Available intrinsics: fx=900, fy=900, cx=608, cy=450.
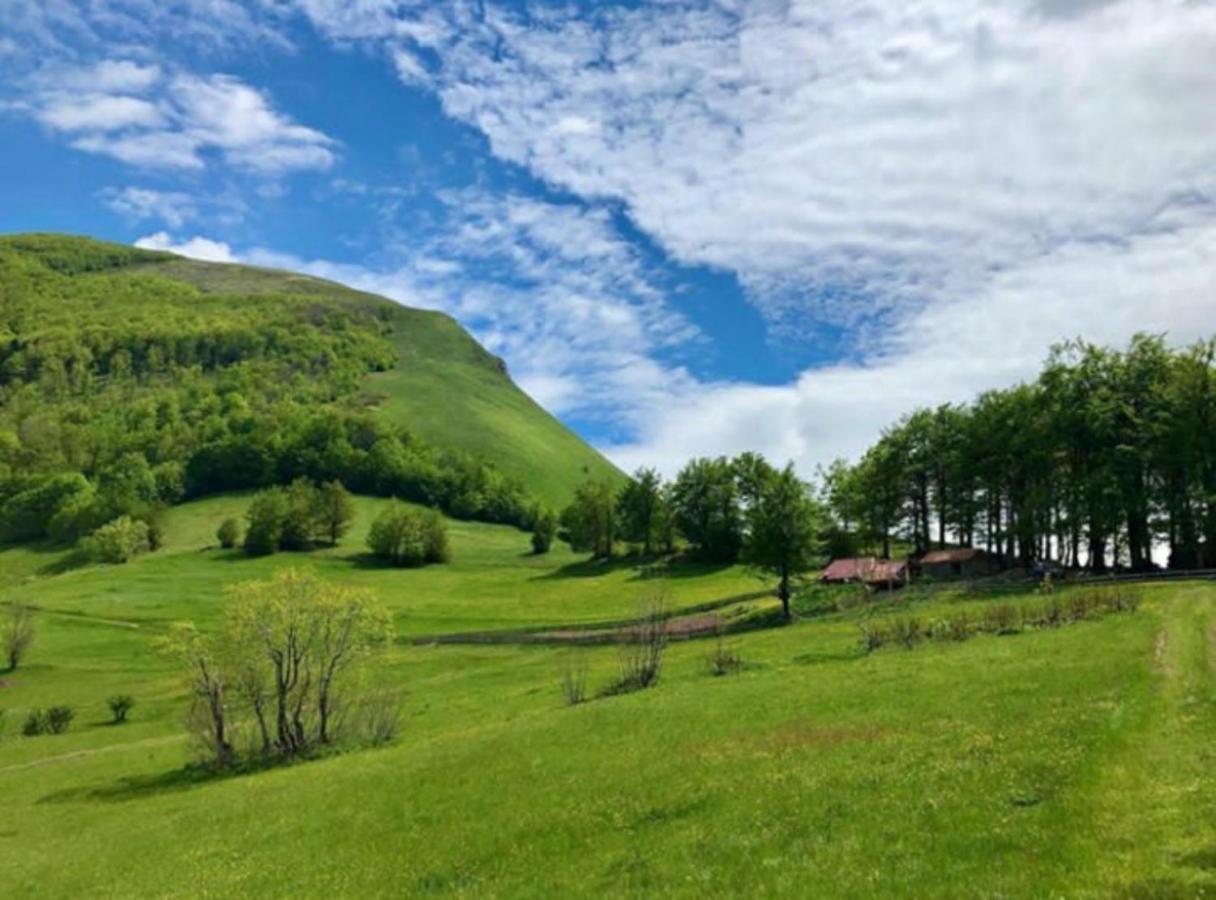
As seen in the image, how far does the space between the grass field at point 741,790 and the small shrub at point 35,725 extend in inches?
398

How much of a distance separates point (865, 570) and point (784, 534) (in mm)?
24404

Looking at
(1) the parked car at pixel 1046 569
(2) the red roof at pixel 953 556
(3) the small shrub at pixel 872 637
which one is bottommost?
(3) the small shrub at pixel 872 637

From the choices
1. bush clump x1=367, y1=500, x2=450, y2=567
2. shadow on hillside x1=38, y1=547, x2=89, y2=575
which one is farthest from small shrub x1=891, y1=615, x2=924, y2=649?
shadow on hillside x1=38, y1=547, x2=89, y2=575

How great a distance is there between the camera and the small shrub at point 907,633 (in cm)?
5100

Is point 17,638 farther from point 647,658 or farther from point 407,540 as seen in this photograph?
point 407,540

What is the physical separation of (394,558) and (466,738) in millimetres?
140640

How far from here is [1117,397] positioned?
84438 mm

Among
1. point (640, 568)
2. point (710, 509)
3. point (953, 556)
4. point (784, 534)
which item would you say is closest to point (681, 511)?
point (710, 509)

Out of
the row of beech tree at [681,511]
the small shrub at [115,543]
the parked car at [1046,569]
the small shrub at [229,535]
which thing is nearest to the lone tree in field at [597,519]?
the row of beech tree at [681,511]

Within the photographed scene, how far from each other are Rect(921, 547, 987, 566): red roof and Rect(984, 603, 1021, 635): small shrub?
2120 inches

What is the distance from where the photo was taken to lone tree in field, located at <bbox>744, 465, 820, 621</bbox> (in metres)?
85.3

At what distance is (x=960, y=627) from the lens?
51344mm

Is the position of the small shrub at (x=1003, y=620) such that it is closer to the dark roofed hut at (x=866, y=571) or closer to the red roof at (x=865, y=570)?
the dark roofed hut at (x=866, y=571)

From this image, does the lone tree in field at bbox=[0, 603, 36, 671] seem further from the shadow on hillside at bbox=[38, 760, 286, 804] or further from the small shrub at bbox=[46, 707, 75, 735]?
the shadow on hillside at bbox=[38, 760, 286, 804]
